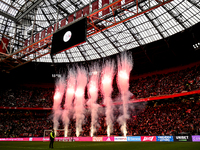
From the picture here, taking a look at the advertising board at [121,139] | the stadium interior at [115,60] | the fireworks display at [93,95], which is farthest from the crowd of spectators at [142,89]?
the advertising board at [121,139]

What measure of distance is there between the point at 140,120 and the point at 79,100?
56.8 ft

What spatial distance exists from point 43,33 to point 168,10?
21729 mm

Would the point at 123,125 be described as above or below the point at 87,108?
below

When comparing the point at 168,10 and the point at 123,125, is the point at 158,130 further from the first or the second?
the point at 168,10

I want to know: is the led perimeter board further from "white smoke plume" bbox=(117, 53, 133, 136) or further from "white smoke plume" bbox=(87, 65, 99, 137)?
"white smoke plume" bbox=(87, 65, 99, 137)

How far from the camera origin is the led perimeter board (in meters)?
17.6

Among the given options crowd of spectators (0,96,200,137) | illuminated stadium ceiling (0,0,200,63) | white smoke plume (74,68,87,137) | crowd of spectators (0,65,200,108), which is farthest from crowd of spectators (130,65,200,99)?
white smoke plume (74,68,87,137)

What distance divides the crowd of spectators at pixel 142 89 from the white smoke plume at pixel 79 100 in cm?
500

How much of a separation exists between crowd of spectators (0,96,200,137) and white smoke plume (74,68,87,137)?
1.46 metres

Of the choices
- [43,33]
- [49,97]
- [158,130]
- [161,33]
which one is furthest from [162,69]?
[49,97]

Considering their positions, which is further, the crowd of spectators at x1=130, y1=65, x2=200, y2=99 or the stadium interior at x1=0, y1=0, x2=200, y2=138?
the crowd of spectators at x1=130, y1=65, x2=200, y2=99

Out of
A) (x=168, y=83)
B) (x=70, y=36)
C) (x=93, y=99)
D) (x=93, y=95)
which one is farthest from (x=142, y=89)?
(x=70, y=36)

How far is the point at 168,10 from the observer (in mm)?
29906

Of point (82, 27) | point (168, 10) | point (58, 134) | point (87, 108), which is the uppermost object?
point (168, 10)
